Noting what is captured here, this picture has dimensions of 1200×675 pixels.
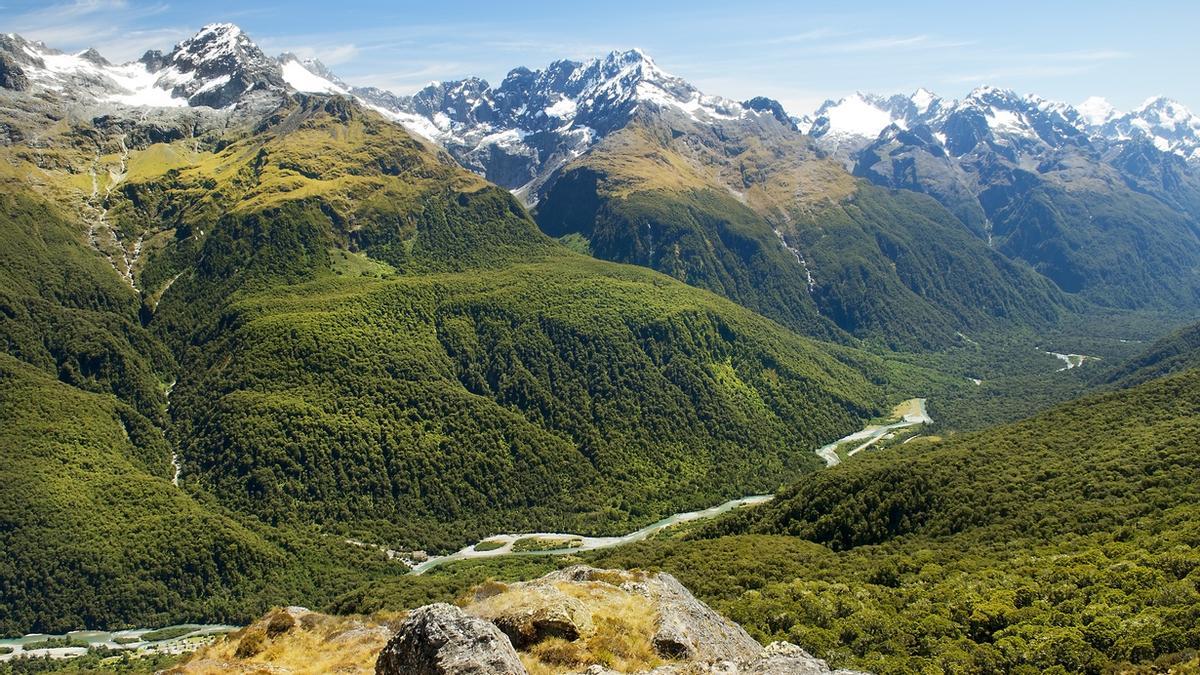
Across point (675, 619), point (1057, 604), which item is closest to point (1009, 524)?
point (1057, 604)

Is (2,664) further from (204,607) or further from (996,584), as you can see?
(996,584)

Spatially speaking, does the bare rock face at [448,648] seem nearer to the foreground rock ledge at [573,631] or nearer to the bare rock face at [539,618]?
the foreground rock ledge at [573,631]

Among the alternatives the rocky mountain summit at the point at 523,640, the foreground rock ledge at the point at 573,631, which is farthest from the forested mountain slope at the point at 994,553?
the rocky mountain summit at the point at 523,640

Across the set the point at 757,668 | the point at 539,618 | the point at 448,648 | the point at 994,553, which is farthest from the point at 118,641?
the point at 757,668

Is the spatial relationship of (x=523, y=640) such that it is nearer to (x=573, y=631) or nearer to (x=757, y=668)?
(x=573, y=631)

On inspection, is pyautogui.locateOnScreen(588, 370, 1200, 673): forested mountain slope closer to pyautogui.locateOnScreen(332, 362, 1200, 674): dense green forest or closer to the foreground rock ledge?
pyautogui.locateOnScreen(332, 362, 1200, 674): dense green forest

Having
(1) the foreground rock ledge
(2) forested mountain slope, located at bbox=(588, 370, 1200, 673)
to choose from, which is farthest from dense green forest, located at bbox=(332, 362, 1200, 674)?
(1) the foreground rock ledge
